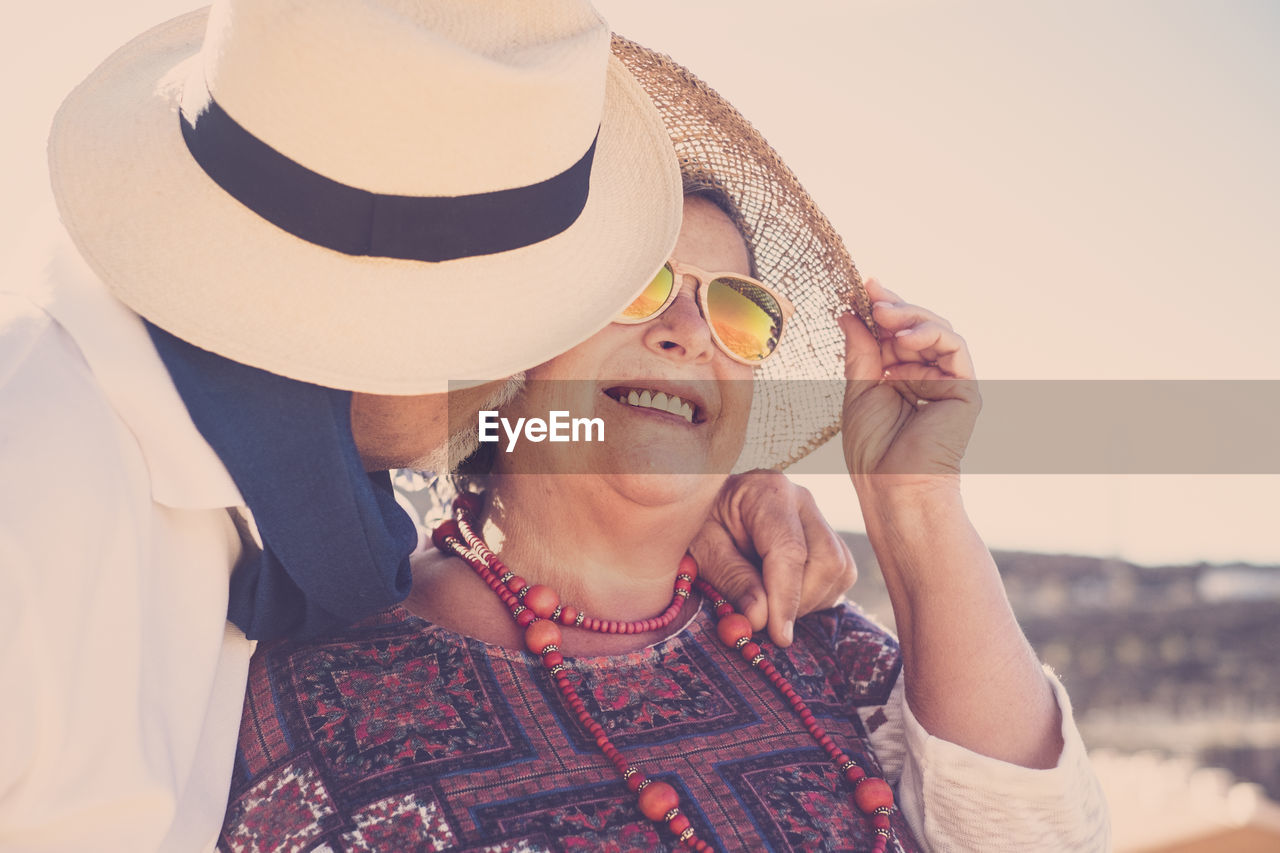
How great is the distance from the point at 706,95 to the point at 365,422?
1.40 m

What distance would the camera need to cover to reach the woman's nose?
2.51m

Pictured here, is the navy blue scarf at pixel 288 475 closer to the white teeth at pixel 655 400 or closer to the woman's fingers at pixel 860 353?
the white teeth at pixel 655 400

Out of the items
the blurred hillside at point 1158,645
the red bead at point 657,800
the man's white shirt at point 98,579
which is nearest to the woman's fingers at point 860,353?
the red bead at point 657,800

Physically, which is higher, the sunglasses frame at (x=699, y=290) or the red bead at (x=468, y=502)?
the sunglasses frame at (x=699, y=290)

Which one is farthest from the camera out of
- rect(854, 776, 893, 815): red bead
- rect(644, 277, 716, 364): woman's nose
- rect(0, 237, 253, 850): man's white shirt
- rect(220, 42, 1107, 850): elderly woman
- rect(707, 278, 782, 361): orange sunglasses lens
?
rect(707, 278, 782, 361): orange sunglasses lens

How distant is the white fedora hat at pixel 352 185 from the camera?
61.6 inches

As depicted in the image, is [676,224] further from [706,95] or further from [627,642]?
[627,642]

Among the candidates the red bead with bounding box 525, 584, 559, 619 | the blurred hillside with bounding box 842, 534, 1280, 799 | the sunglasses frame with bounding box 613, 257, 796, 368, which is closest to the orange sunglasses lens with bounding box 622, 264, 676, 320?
the sunglasses frame with bounding box 613, 257, 796, 368

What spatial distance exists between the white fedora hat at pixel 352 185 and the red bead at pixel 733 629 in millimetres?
998

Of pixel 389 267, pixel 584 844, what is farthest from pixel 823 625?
pixel 389 267

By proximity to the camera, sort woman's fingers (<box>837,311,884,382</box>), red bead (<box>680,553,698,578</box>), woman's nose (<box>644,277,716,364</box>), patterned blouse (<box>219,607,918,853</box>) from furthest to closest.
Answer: woman's fingers (<box>837,311,884,382</box>)
red bead (<box>680,553,698,578</box>)
woman's nose (<box>644,277,716,364</box>)
patterned blouse (<box>219,607,918,853</box>)

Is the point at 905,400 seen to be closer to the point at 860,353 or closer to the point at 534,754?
the point at 860,353

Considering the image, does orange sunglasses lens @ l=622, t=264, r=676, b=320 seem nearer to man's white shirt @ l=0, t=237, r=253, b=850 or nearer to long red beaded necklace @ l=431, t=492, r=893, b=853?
long red beaded necklace @ l=431, t=492, r=893, b=853

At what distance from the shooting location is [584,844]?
1917 mm
